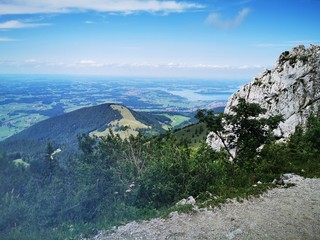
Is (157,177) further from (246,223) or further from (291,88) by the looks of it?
(291,88)

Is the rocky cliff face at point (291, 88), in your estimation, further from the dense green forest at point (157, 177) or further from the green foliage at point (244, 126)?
the green foliage at point (244, 126)

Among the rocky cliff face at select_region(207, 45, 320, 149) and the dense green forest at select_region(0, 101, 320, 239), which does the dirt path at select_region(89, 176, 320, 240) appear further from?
the rocky cliff face at select_region(207, 45, 320, 149)

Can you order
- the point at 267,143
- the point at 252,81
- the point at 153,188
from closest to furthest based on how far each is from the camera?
the point at 153,188
the point at 267,143
the point at 252,81

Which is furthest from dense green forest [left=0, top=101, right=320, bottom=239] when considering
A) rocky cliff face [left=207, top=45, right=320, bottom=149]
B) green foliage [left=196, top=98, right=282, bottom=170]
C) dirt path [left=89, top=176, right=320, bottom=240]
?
rocky cliff face [left=207, top=45, right=320, bottom=149]

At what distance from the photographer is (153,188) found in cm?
2869

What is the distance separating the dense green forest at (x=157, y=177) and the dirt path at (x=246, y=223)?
1.31 metres

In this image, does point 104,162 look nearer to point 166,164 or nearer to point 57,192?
point 57,192

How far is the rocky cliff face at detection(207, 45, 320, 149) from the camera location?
57.2 meters

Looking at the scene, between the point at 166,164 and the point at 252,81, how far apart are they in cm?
4194

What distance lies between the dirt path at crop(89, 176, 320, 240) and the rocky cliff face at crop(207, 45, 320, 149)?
118 ft

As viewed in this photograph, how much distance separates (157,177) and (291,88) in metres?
40.4

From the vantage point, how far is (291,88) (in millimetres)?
59844

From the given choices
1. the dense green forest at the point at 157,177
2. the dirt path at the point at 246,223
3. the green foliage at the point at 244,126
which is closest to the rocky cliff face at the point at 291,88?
the dense green forest at the point at 157,177

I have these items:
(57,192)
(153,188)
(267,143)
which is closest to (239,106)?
(267,143)
